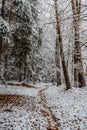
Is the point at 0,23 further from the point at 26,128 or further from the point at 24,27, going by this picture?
the point at 26,128

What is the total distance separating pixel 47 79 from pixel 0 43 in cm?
3298

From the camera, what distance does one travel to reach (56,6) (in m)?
15.3

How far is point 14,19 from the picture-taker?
1412 centimetres

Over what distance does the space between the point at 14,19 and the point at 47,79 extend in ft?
102

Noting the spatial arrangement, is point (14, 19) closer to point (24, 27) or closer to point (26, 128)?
point (24, 27)

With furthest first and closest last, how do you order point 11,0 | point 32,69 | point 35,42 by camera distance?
point 32,69
point 35,42
point 11,0

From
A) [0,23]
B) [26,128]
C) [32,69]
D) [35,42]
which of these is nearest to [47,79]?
[32,69]

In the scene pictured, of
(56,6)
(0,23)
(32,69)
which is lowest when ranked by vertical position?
(32,69)

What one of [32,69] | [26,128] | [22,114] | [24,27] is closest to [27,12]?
[24,27]

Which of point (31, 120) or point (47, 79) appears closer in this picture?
point (31, 120)

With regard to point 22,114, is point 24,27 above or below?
above

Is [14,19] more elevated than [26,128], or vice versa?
[14,19]

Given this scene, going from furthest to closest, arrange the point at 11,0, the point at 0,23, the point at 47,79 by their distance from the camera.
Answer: the point at 47,79 → the point at 11,0 → the point at 0,23

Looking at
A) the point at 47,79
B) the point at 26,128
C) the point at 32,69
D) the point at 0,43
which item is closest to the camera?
the point at 26,128
